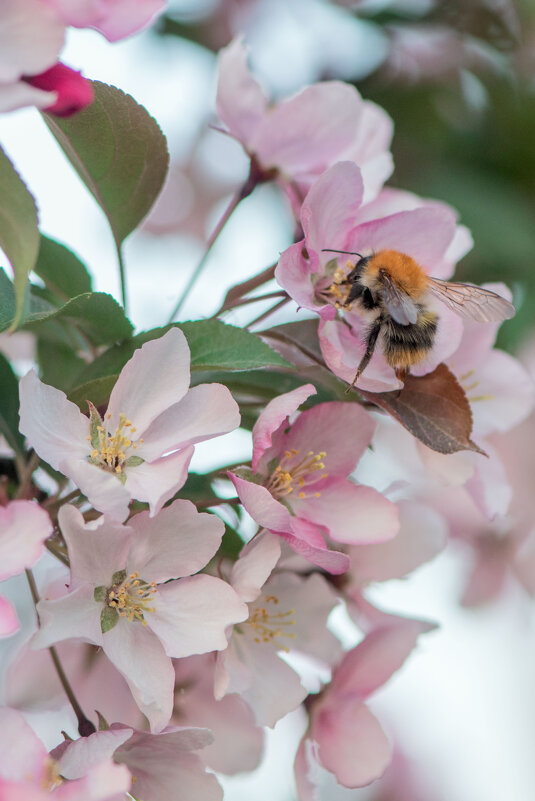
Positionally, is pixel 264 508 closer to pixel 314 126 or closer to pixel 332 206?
pixel 332 206

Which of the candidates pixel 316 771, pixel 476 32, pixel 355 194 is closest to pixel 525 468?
pixel 476 32

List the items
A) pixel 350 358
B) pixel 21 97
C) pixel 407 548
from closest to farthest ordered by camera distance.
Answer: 1. pixel 21 97
2. pixel 350 358
3. pixel 407 548

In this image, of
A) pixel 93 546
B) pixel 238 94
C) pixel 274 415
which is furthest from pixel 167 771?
pixel 238 94

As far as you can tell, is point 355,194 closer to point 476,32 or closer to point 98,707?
point 98,707

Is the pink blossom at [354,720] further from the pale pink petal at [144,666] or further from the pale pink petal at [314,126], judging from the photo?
the pale pink petal at [314,126]

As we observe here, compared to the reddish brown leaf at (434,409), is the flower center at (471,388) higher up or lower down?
lower down

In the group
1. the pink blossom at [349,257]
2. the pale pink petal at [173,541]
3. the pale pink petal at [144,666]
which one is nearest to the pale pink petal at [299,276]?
the pink blossom at [349,257]
